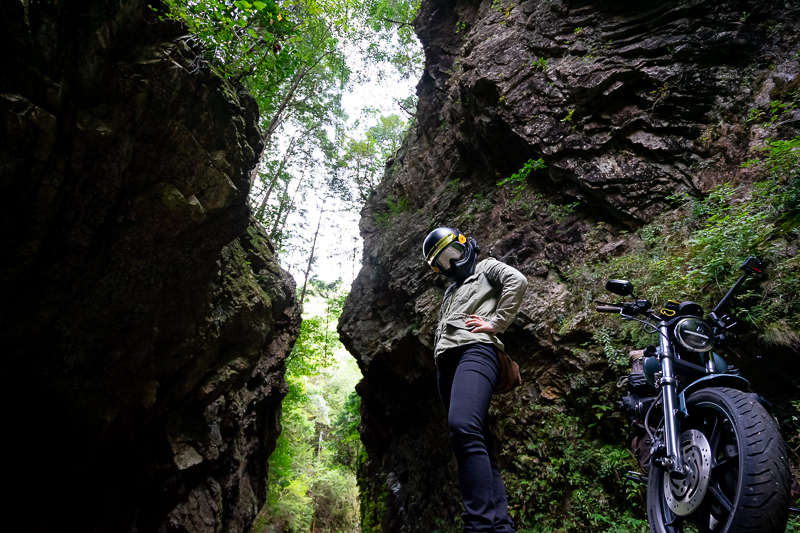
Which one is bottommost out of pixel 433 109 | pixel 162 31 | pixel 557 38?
pixel 162 31

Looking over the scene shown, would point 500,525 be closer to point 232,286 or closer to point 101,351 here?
point 101,351

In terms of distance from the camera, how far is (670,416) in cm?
193

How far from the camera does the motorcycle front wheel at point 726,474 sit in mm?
1397

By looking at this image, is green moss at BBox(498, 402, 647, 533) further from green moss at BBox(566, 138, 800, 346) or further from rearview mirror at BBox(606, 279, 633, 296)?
rearview mirror at BBox(606, 279, 633, 296)

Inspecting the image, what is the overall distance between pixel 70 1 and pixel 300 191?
42.7ft

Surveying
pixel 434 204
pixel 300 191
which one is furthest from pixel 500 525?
pixel 300 191

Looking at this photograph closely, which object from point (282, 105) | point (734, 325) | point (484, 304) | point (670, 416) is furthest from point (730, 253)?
point (282, 105)

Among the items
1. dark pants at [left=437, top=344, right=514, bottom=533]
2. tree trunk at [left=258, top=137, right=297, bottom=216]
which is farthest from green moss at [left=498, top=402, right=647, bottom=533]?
tree trunk at [left=258, top=137, right=297, bottom=216]

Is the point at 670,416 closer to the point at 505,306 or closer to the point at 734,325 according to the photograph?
the point at 734,325

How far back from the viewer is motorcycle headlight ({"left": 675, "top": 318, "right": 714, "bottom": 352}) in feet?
6.76

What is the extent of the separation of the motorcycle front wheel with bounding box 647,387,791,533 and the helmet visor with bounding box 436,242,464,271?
1.98 m

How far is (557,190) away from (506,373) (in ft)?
14.3

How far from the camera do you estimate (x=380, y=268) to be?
30.2ft

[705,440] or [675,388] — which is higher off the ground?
[675,388]
